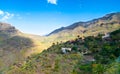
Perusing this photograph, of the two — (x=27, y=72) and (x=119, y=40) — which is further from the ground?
(x=119, y=40)

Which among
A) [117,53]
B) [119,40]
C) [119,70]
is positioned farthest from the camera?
[119,40]

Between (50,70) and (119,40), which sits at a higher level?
(119,40)

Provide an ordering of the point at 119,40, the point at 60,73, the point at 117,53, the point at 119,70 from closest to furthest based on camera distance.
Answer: the point at 119,70, the point at 60,73, the point at 117,53, the point at 119,40

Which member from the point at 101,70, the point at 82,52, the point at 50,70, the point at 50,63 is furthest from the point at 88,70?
the point at 82,52

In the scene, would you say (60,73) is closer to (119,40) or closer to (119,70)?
(119,70)

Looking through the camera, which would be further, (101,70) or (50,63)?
(50,63)

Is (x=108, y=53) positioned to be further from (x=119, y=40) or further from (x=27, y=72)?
(x=27, y=72)

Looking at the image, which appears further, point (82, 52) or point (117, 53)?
point (82, 52)

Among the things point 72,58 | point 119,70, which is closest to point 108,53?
point 72,58

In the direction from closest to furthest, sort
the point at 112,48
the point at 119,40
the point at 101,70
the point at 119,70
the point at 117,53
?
the point at 119,70
the point at 101,70
the point at 117,53
the point at 112,48
the point at 119,40
